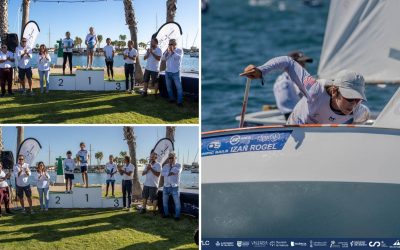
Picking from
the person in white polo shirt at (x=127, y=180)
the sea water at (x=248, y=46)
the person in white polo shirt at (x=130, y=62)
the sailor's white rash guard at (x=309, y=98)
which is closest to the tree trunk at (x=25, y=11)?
the person in white polo shirt at (x=130, y=62)

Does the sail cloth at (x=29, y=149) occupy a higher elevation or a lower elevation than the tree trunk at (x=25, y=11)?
lower

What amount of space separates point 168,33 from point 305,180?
6.15ft

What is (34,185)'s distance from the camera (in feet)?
19.0

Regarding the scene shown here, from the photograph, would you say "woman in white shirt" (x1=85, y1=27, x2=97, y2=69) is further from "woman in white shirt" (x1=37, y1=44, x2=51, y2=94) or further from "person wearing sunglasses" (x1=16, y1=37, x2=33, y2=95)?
"person wearing sunglasses" (x1=16, y1=37, x2=33, y2=95)

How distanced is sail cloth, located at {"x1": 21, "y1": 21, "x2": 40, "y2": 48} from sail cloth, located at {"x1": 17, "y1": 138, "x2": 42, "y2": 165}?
91 centimetres

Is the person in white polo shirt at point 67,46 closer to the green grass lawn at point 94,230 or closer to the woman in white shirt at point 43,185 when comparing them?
the woman in white shirt at point 43,185

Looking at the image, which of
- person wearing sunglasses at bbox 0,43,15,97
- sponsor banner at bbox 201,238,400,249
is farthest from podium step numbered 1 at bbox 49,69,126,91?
sponsor banner at bbox 201,238,400,249

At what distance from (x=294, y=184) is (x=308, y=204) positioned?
0.15 meters

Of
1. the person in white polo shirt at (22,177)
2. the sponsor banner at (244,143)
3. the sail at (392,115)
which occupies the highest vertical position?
the sail at (392,115)

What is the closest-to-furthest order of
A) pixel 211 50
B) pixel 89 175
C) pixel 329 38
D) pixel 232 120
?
pixel 89 175 → pixel 329 38 → pixel 232 120 → pixel 211 50

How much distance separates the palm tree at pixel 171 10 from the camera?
5406mm

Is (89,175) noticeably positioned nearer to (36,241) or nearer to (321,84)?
(36,241)

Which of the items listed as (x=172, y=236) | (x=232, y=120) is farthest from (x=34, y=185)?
(x=232, y=120)

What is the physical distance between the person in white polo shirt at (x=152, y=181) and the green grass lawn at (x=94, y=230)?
0.47 feet
